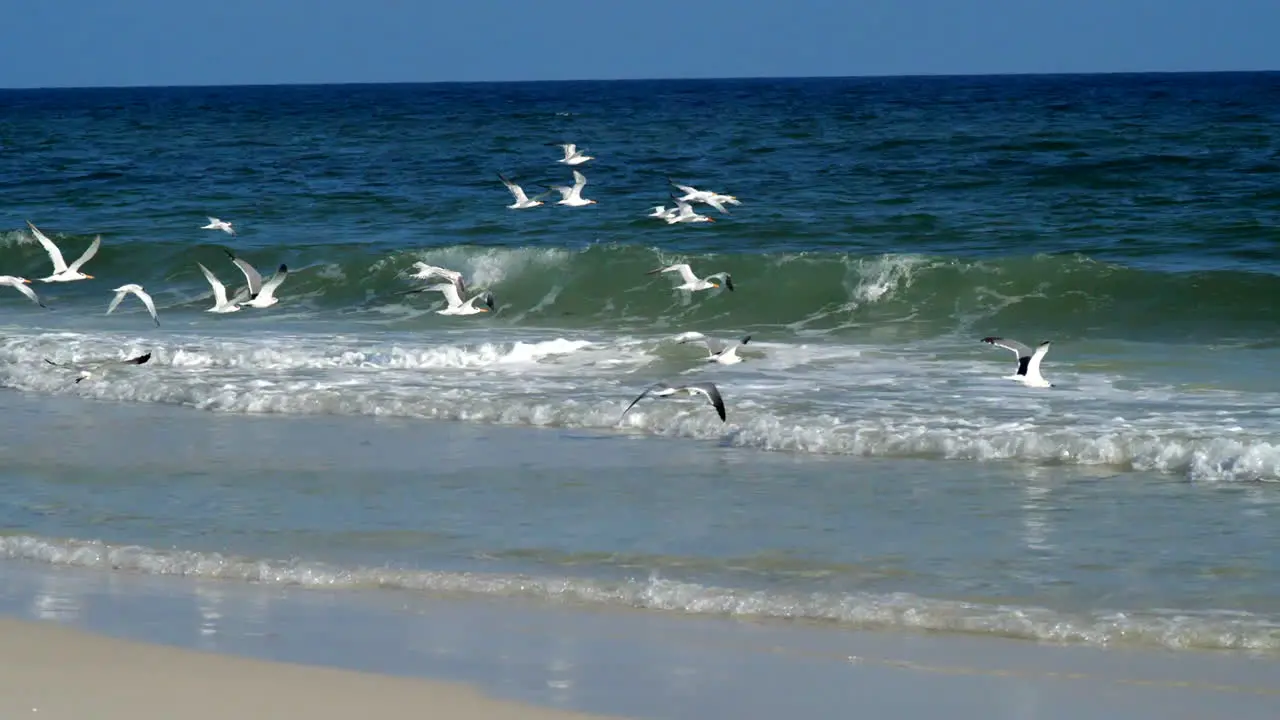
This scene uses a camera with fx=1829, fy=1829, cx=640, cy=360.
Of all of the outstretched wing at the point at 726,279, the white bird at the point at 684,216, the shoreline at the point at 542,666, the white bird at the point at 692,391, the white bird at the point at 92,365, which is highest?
the white bird at the point at 684,216

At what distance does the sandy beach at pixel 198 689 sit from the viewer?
6547 mm

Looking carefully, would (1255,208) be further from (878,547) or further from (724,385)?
(878,547)

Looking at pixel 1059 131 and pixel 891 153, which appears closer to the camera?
pixel 891 153

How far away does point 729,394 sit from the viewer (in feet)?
45.5

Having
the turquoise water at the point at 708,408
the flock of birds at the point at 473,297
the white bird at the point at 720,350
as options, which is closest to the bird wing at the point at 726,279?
the flock of birds at the point at 473,297

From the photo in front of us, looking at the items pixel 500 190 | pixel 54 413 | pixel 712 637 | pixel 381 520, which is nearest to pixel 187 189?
pixel 500 190

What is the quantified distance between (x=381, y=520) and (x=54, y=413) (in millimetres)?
5203

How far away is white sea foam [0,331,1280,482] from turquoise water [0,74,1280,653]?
0.15 feet

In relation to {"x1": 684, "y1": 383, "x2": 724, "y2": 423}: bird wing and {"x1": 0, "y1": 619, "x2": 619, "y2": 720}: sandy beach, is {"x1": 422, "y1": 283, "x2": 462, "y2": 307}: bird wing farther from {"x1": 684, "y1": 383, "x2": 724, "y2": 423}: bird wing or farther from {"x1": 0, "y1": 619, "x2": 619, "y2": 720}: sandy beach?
{"x1": 0, "y1": 619, "x2": 619, "y2": 720}: sandy beach

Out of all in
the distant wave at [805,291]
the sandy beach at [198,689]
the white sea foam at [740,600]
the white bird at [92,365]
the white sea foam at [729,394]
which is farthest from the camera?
the distant wave at [805,291]

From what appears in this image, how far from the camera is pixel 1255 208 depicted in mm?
25297

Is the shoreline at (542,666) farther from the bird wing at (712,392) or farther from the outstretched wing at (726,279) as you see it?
the outstretched wing at (726,279)

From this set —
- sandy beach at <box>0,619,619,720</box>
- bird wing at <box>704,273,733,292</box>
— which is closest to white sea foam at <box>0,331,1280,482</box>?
bird wing at <box>704,273,733,292</box>

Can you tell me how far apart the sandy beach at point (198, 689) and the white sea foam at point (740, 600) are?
137 centimetres
